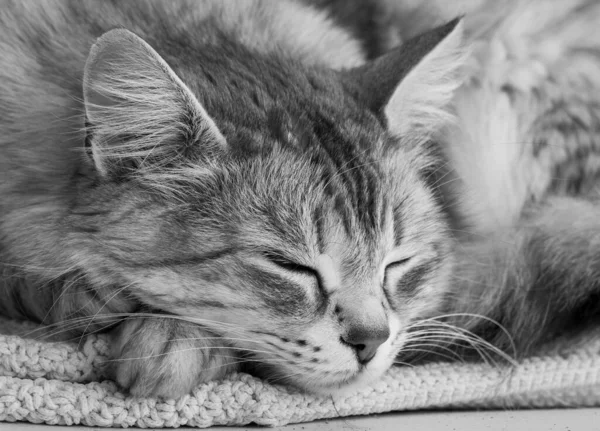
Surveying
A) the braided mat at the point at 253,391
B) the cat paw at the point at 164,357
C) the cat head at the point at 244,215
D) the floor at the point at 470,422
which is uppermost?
the cat head at the point at 244,215

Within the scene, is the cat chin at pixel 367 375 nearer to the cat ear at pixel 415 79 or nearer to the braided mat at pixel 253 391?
the braided mat at pixel 253 391

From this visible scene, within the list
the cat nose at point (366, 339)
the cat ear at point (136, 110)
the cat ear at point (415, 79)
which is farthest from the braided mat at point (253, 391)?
the cat ear at point (415, 79)

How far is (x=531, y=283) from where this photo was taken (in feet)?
5.09

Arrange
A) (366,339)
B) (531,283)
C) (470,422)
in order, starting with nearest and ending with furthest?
(366,339) < (470,422) < (531,283)

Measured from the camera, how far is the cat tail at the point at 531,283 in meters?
1.51

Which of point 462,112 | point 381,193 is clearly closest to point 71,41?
point 381,193

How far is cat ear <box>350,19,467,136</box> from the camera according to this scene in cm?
146

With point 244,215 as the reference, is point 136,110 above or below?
above

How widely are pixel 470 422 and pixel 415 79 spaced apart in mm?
642

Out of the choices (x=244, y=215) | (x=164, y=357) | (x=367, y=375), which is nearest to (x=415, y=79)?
(x=244, y=215)

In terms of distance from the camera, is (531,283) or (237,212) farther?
(531,283)

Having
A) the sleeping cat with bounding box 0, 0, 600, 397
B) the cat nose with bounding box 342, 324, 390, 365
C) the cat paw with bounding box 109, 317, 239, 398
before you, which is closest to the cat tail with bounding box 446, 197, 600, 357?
the sleeping cat with bounding box 0, 0, 600, 397

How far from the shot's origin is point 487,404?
1.52 meters

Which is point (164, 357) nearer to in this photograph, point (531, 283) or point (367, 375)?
point (367, 375)
